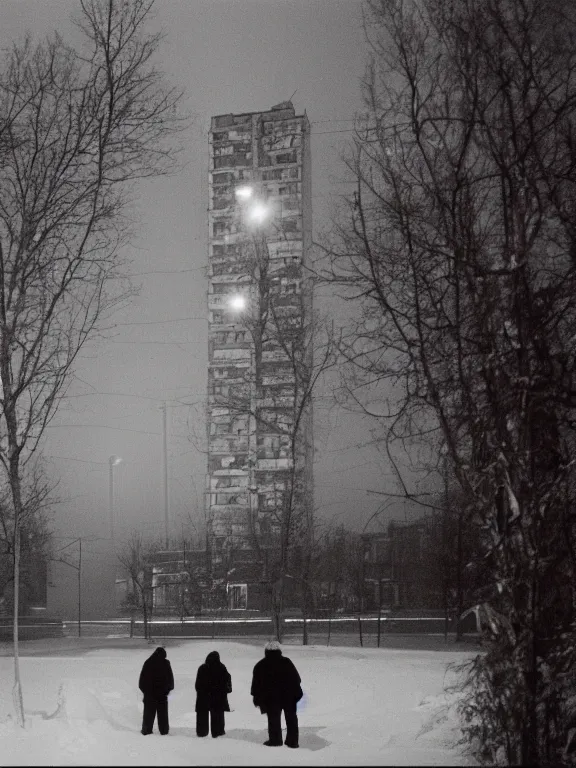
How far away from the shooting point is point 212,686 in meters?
10.1

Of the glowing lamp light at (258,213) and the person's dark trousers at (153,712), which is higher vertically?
the glowing lamp light at (258,213)

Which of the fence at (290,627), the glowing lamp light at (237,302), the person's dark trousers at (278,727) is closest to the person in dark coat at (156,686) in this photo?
the person's dark trousers at (278,727)

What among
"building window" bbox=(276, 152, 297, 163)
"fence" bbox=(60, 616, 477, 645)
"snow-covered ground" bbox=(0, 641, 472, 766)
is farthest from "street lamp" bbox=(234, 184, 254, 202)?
"fence" bbox=(60, 616, 477, 645)

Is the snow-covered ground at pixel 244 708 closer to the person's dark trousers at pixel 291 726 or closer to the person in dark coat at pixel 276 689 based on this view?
the person's dark trousers at pixel 291 726

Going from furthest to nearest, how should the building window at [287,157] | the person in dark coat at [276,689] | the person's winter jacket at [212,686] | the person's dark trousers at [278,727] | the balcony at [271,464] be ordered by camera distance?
the building window at [287,157], the balcony at [271,464], the person's winter jacket at [212,686], the person in dark coat at [276,689], the person's dark trousers at [278,727]

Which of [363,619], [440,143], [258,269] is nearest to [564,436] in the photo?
[440,143]

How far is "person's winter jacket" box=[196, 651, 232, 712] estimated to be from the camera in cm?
1012

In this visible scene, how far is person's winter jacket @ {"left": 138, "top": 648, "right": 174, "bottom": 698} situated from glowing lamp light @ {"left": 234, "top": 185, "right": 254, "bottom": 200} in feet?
54.8

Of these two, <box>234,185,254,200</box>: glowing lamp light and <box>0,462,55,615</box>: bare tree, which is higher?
<box>234,185,254,200</box>: glowing lamp light

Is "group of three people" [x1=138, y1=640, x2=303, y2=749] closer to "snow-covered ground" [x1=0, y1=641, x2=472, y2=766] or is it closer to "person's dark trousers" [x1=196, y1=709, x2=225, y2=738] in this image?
"person's dark trousers" [x1=196, y1=709, x2=225, y2=738]

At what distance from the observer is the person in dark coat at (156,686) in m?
10.2

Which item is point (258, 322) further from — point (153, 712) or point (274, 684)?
point (274, 684)

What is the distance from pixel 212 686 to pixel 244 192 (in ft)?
57.1

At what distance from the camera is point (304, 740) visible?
35.0 feet
